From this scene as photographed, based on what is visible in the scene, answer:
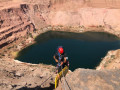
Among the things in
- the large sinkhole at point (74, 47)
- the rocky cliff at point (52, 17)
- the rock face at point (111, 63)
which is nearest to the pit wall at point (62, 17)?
the rocky cliff at point (52, 17)

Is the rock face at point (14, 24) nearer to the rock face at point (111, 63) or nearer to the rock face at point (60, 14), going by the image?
the rock face at point (60, 14)

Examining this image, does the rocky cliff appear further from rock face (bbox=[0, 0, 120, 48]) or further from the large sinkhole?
the large sinkhole

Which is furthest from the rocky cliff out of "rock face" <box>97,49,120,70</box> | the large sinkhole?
"rock face" <box>97,49,120,70</box>

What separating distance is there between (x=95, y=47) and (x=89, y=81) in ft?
97.8

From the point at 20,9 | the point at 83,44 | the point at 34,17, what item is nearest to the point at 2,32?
the point at 20,9

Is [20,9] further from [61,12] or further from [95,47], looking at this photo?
[95,47]

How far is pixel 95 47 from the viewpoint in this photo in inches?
1467

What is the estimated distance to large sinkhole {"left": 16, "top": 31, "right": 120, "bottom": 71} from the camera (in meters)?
30.2

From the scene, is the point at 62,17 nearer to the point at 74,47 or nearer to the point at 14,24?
the point at 14,24

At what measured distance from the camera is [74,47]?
124 feet

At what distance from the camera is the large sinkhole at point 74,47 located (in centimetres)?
3023

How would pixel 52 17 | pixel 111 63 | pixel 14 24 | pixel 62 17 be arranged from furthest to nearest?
1. pixel 52 17
2. pixel 62 17
3. pixel 14 24
4. pixel 111 63

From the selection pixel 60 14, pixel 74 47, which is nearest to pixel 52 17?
pixel 60 14

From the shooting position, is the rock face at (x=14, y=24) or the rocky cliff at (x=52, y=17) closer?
the rock face at (x=14, y=24)
